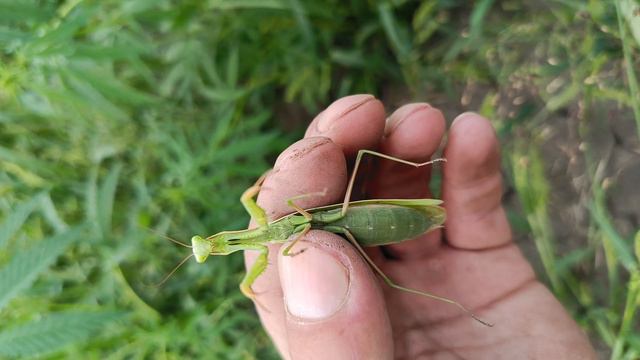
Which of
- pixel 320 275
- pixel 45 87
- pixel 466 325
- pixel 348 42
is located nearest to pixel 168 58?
pixel 45 87

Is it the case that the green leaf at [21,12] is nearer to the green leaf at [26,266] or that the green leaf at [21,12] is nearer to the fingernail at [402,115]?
the green leaf at [26,266]

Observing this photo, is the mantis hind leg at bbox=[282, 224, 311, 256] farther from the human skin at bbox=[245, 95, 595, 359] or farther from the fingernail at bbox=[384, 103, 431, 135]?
the fingernail at bbox=[384, 103, 431, 135]

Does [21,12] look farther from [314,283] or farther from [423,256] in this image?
[423,256]

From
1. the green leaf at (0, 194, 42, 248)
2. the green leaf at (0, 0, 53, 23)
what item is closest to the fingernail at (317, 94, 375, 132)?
the green leaf at (0, 0, 53, 23)

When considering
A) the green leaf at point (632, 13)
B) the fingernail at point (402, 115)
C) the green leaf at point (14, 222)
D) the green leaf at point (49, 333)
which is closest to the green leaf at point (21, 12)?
the green leaf at point (14, 222)

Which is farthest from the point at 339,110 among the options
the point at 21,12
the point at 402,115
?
the point at 21,12

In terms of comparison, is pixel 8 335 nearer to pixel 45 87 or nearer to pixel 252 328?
pixel 45 87
